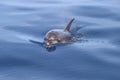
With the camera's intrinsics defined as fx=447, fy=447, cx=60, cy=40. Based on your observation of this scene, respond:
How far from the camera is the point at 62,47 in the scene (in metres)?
13.7

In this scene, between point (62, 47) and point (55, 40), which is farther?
point (55, 40)

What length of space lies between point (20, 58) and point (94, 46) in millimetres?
2430

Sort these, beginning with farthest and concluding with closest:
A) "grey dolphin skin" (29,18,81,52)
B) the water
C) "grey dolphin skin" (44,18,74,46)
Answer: "grey dolphin skin" (44,18,74,46) < "grey dolphin skin" (29,18,81,52) < the water

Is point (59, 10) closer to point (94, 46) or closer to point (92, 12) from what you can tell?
point (92, 12)

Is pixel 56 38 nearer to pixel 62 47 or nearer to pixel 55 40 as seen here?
pixel 55 40

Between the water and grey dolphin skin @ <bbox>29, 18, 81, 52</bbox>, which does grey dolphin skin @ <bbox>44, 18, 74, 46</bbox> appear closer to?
grey dolphin skin @ <bbox>29, 18, 81, 52</bbox>

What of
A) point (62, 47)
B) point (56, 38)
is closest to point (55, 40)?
point (56, 38)

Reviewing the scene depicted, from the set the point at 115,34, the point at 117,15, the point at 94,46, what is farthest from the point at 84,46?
the point at 117,15

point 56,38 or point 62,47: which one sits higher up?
point 56,38

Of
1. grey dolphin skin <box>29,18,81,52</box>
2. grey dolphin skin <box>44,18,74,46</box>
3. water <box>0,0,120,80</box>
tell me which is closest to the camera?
water <box>0,0,120,80</box>

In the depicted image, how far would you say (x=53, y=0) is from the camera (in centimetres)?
2262

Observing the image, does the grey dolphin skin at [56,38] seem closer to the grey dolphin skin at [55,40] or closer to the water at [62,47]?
the grey dolphin skin at [55,40]

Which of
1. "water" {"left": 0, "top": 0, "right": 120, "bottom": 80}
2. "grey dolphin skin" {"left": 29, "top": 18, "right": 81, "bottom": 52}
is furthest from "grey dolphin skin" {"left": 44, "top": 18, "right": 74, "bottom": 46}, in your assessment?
"water" {"left": 0, "top": 0, "right": 120, "bottom": 80}

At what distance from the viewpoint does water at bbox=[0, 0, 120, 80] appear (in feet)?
37.9
